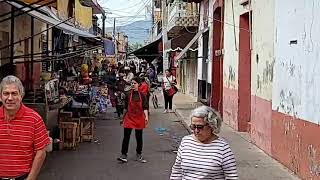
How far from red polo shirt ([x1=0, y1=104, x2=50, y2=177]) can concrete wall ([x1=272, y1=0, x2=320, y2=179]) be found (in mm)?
4813

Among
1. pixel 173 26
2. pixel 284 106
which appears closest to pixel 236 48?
pixel 284 106

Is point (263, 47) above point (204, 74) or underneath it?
above

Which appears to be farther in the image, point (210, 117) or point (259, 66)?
point (259, 66)

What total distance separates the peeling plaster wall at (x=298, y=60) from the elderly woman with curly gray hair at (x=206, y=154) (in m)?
4.18

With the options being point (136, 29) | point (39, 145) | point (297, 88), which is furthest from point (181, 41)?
point (136, 29)

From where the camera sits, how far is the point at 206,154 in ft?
16.9

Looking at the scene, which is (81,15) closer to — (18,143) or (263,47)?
(263,47)

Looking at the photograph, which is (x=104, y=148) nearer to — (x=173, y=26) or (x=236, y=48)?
(x=236, y=48)

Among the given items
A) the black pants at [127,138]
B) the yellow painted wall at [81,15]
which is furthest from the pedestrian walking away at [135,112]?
the yellow painted wall at [81,15]

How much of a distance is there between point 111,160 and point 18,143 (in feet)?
24.3

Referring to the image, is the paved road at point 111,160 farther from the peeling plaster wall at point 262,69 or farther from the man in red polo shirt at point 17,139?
the man in red polo shirt at point 17,139

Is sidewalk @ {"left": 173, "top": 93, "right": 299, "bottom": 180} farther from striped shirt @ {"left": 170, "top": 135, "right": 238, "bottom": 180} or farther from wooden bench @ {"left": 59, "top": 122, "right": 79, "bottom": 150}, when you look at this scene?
striped shirt @ {"left": 170, "top": 135, "right": 238, "bottom": 180}

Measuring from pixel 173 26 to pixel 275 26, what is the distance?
67.3 feet

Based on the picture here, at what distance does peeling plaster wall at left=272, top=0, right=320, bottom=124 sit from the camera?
30.6ft
